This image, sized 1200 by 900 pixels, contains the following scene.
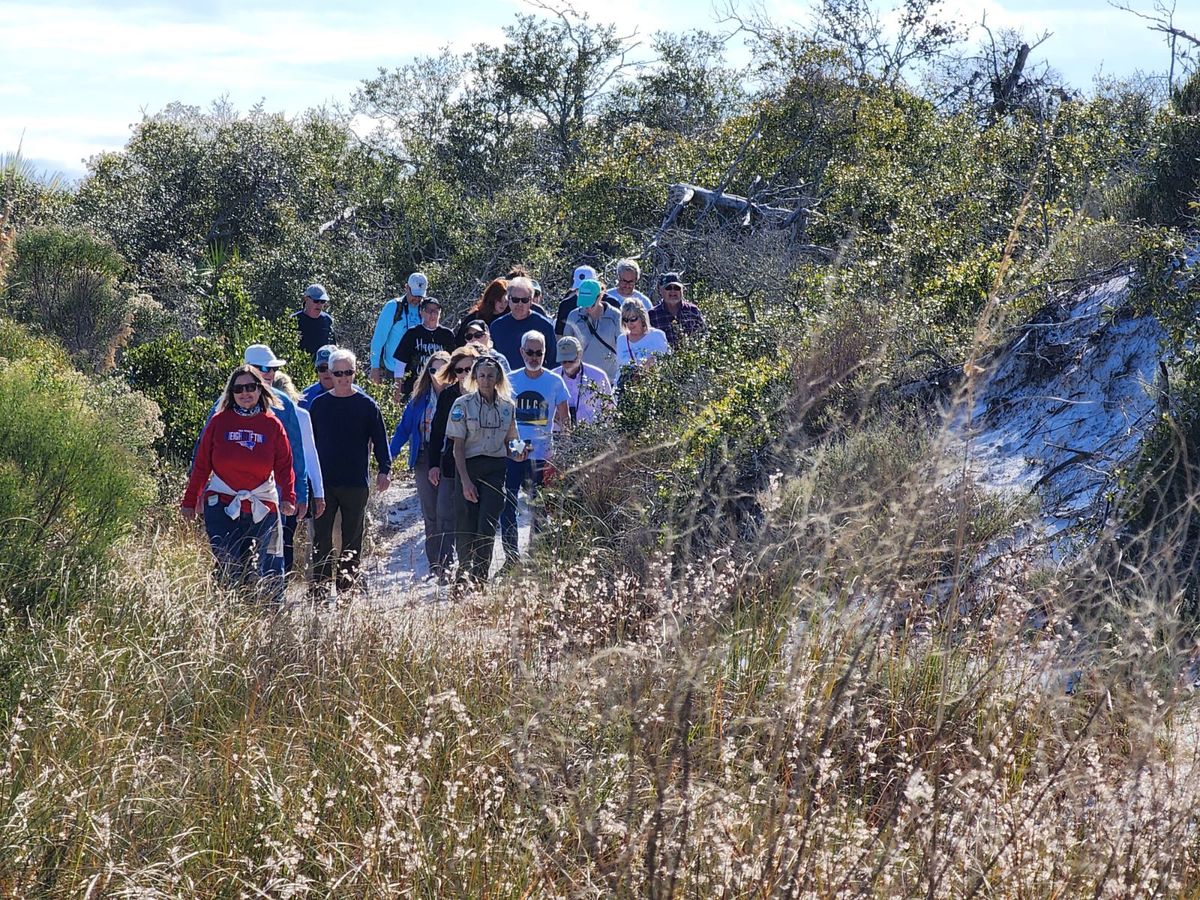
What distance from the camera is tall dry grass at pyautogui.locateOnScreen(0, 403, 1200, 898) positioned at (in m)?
2.95

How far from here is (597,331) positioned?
33.3 feet

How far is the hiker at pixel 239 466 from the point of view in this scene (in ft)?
23.3

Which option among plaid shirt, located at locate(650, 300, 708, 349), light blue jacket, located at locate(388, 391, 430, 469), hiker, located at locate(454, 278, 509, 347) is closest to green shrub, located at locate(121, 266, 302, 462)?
hiker, located at locate(454, 278, 509, 347)

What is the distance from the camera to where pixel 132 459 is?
7.07 m

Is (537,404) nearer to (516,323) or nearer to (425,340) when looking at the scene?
(516,323)

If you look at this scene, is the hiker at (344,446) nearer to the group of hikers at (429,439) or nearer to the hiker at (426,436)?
the group of hikers at (429,439)

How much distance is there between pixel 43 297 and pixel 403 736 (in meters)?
14.8

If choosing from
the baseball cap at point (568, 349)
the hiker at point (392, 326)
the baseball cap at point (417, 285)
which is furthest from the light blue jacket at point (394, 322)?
the baseball cap at point (568, 349)

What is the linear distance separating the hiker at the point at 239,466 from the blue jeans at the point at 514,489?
5.29 feet

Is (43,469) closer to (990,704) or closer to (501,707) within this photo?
(501,707)

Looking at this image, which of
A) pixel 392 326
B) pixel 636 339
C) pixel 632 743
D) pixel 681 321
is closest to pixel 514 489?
pixel 636 339

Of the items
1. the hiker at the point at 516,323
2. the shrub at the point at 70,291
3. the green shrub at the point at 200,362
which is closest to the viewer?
the hiker at the point at 516,323

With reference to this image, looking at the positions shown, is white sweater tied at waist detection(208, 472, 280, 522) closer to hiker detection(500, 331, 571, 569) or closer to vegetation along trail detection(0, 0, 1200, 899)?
vegetation along trail detection(0, 0, 1200, 899)

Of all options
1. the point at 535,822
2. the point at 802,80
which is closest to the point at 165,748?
the point at 535,822
